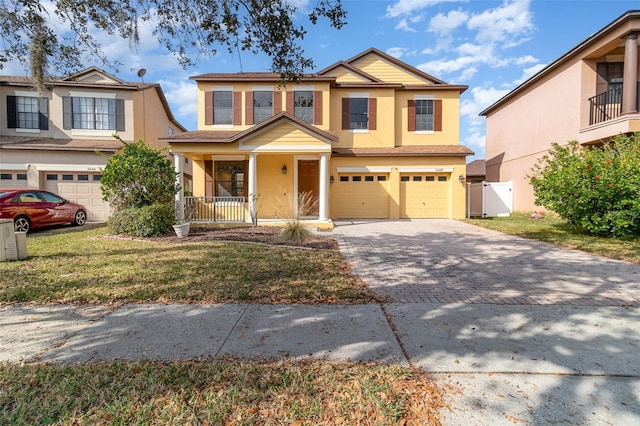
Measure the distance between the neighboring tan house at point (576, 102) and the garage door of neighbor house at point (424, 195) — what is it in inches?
159

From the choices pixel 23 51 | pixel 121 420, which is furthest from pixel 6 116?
pixel 121 420

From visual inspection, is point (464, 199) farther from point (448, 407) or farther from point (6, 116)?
point (6, 116)

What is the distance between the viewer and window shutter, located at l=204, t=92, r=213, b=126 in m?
15.6

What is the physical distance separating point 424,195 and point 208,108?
443 inches

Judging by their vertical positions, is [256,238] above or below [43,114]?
below

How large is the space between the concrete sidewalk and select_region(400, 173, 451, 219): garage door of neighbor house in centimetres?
1222

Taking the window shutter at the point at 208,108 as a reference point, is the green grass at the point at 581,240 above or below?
below

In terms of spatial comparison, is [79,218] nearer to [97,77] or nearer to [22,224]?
[22,224]

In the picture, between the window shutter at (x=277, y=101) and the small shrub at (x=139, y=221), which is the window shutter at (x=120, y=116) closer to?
the window shutter at (x=277, y=101)

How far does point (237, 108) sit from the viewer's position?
15.7 metres

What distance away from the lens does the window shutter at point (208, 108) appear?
15641mm

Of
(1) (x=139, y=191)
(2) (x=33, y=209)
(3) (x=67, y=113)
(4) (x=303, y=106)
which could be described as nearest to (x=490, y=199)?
(4) (x=303, y=106)

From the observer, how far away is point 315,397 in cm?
243

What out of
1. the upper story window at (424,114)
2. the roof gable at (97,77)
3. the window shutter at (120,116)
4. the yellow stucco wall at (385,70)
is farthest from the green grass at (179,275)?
the yellow stucco wall at (385,70)
